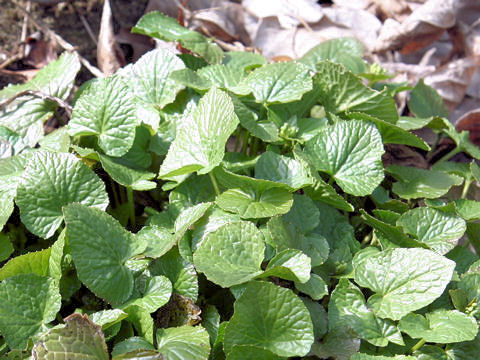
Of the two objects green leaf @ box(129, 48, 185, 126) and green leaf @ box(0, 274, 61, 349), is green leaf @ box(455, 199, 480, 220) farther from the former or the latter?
green leaf @ box(0, 274, 61, 349)

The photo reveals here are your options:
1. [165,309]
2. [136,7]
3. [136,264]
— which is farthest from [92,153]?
[136,7]

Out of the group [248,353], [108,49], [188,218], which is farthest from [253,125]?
[108,49]

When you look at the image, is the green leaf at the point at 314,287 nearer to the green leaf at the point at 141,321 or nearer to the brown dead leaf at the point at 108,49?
the green leaf at the point at 141,321

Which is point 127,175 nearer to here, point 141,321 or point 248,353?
point 141,321

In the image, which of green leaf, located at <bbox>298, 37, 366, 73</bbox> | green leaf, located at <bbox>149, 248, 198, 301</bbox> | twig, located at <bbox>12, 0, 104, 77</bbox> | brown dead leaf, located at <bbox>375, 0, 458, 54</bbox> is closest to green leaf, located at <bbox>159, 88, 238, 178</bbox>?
green leaf, located at <bbox>149, 248, 198, 301</bbox>

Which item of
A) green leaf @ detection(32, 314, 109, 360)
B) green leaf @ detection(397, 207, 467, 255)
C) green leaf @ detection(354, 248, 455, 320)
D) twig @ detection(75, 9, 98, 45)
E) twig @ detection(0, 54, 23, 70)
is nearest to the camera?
green leaf @ detection(32, 314, 109, 360)

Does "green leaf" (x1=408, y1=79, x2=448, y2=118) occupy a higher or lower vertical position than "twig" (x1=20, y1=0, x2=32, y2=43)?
lower
